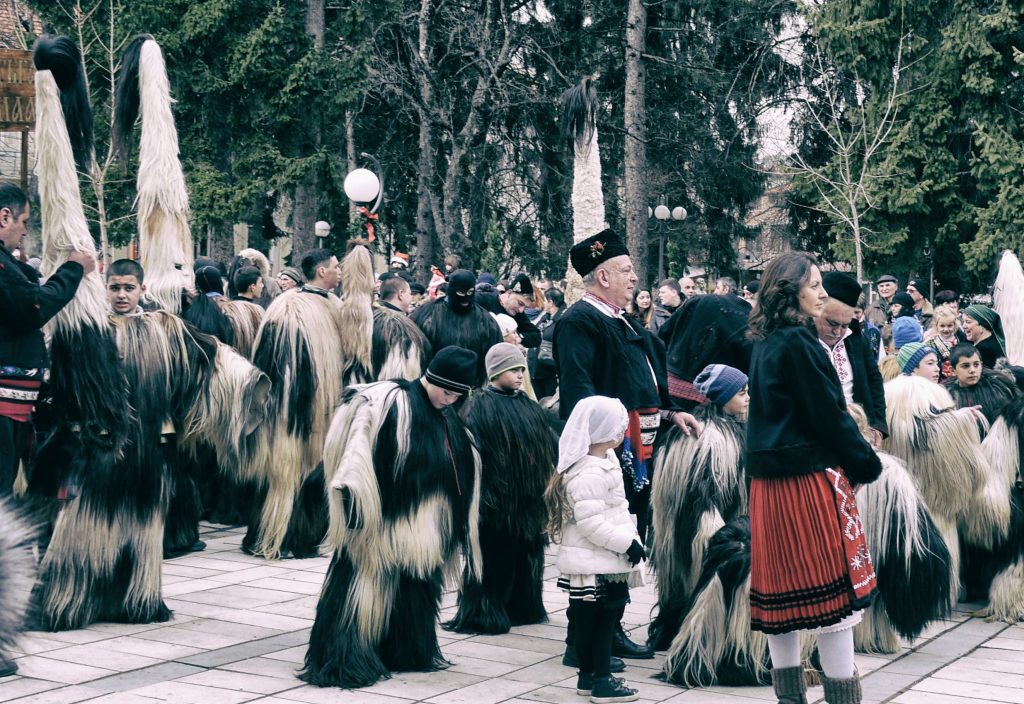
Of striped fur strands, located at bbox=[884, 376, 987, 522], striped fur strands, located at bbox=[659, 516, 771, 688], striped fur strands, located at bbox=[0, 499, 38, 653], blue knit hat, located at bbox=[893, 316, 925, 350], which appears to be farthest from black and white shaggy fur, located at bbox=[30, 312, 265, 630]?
blue knit hat, located at bbox=[893, 316, 925, 350]

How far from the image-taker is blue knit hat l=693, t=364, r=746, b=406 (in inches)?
261

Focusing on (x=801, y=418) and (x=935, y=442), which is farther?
(x=935, y=442)

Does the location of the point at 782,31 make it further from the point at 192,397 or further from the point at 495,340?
the point at 192,397

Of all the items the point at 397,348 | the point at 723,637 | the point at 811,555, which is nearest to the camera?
the point at 811,555

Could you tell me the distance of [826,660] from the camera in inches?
192

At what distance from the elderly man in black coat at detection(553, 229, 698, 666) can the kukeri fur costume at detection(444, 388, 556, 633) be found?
62 centimetres

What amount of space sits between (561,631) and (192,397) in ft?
8.52

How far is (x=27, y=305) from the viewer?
5.81 meters

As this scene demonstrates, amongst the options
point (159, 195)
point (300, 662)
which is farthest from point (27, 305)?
point (159, 195)

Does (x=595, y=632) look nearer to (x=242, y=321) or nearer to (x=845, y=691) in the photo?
(x=845, y=691)

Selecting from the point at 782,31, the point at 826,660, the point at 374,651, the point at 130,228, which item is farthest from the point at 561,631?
the point at 782,31

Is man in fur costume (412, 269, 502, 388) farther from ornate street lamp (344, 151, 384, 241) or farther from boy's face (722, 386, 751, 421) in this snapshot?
boy's face (722, 386, 751, 421)

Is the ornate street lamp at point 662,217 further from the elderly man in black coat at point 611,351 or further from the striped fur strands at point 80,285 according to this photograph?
the striped fur strands at point 80,285

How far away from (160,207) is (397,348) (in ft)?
7.07
